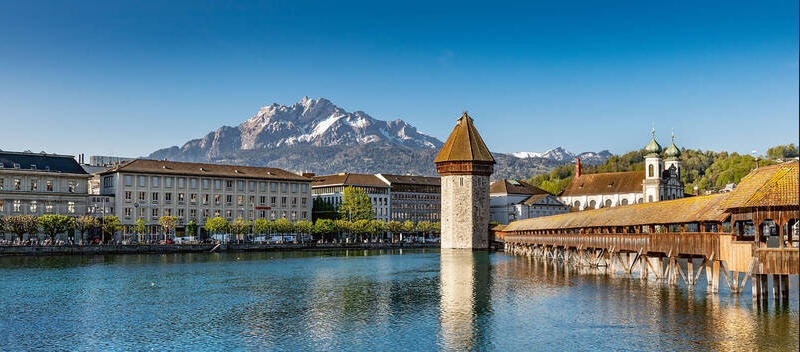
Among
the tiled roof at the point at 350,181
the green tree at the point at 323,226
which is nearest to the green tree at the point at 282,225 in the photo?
the green tree at the point at 323,226

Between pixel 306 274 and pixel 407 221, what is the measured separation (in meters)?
87.3

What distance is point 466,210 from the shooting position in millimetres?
113875

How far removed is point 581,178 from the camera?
165875 mm

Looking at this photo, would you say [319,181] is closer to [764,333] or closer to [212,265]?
[212,265]

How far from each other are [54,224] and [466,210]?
53751mm

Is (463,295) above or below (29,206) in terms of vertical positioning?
below

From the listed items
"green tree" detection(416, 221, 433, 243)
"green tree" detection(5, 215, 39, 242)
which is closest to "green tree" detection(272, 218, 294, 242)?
"green tree" detection(416, 221, 433, 243)

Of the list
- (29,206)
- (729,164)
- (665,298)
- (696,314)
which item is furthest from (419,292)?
(729,164)

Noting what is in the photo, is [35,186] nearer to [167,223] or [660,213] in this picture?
[167,223]

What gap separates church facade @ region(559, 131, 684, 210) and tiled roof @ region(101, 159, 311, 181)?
59724 millimetres

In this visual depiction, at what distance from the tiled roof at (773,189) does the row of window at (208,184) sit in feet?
320

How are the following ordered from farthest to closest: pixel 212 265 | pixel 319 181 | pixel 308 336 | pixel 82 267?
pixel 319 181, pixel 212 265, pixel 82 267, pixel 308 336

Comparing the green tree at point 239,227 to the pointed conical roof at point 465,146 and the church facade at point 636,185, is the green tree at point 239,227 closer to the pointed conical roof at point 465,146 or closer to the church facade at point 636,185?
the pointed conical roof at point 465,146

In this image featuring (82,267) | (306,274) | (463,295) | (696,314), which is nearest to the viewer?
(696,314)
